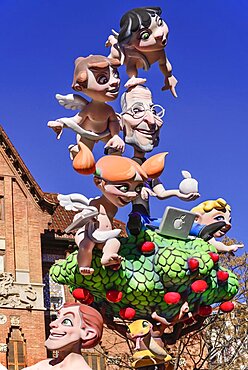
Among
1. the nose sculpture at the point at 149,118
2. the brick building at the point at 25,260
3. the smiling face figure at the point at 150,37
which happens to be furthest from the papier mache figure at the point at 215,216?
the brick building at the point at 25,260

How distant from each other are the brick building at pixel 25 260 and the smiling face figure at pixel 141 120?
57.9ft

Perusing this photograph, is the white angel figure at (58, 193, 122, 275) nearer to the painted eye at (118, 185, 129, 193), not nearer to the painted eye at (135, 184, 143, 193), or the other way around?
the painted eye at (118, 185, 129, 193)

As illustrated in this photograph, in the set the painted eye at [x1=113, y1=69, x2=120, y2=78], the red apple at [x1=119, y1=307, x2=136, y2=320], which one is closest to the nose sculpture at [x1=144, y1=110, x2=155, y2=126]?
the painted eye at [x1=113, y1=69, x2=120, y2=78]

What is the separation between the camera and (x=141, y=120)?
9.65m

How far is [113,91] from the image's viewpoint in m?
9.46

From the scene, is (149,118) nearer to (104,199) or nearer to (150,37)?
(150,37)

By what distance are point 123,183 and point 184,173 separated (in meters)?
0.95

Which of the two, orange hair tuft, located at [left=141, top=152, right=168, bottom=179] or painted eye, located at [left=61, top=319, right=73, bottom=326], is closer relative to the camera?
painted eye, located at [left=61, top=319, right=73, bottom=326]

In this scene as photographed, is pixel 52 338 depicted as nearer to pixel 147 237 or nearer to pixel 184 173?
pixel 147 237

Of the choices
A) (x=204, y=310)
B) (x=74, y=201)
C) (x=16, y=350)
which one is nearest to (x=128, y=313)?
(x=204, y=310)

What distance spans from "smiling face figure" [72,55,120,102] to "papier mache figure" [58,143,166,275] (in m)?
0.91

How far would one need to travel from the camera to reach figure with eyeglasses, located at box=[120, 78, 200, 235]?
947 centimetres

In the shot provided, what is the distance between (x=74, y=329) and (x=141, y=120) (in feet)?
11.2

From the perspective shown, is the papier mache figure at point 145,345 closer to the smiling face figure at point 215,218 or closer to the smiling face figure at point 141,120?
the smiling face figure at point 215,218
